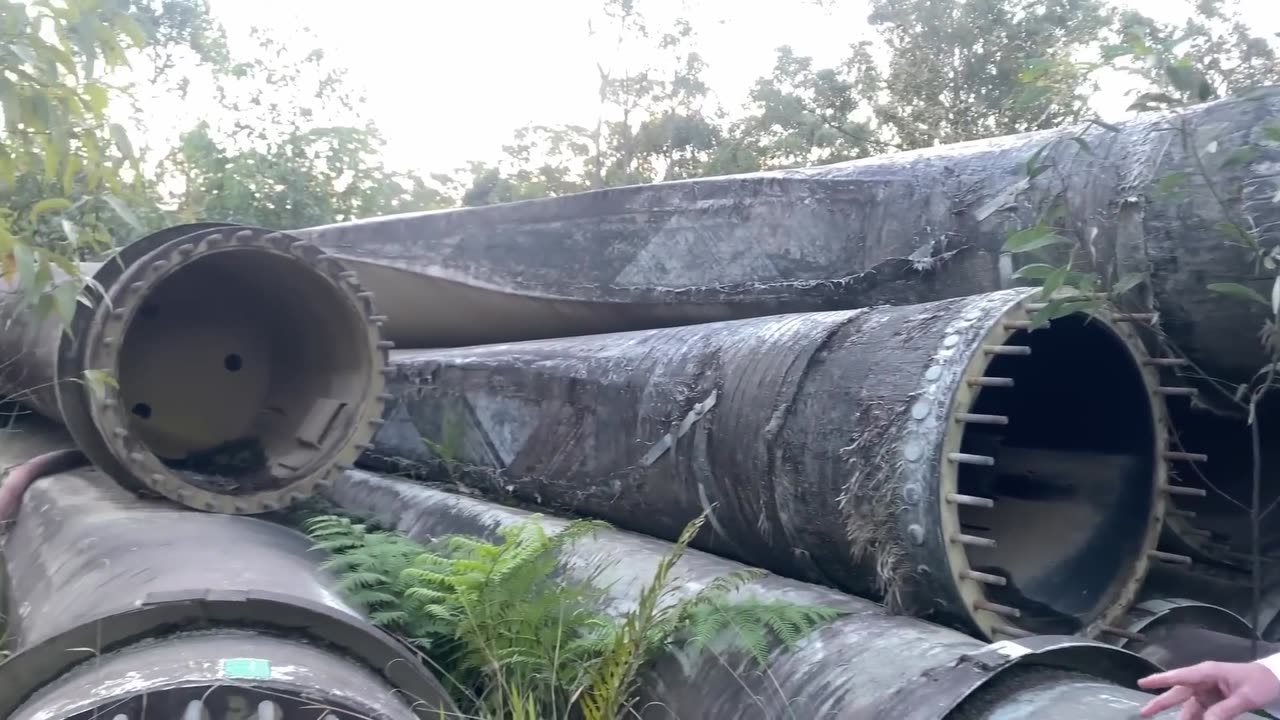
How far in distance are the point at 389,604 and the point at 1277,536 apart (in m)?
2.25

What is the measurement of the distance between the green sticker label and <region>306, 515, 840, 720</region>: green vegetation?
0.53 m

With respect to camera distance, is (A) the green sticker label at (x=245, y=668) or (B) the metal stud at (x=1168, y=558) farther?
(B) the metal stud at (x=1168, y=558)

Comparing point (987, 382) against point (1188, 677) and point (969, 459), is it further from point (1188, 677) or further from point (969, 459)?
point (1188, 677)

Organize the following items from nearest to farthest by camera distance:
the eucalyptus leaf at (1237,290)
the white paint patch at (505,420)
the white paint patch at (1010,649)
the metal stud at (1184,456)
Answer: the white paint patch at (1010,649) < the eucalyptus leaf at (1237,290) < the metal stud at (1184,456) < the white paint patch at (505,420)

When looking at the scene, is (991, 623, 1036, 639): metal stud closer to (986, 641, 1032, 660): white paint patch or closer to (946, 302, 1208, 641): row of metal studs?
(946, 302, 1208, 641): row of metal studs

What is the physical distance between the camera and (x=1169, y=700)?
1.35 metres

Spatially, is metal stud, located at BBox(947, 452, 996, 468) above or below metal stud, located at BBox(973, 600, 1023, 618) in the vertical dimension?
above

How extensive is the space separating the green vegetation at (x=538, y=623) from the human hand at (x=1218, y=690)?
0.74m

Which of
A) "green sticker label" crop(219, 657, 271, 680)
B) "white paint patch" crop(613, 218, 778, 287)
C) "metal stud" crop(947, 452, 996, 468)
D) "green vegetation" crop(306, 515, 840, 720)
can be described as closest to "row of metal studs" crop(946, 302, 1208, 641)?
"metal stud" crop(947, 452, 996, 468)

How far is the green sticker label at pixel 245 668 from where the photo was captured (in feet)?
5.38

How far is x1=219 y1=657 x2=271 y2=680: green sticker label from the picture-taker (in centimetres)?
164

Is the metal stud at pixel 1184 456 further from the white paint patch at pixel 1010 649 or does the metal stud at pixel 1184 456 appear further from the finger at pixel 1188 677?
the finger at pixel 1188 677

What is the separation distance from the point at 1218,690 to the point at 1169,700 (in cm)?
6

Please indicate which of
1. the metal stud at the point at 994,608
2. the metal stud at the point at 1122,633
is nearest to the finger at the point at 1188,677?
the metal stud at the point at 994,608
